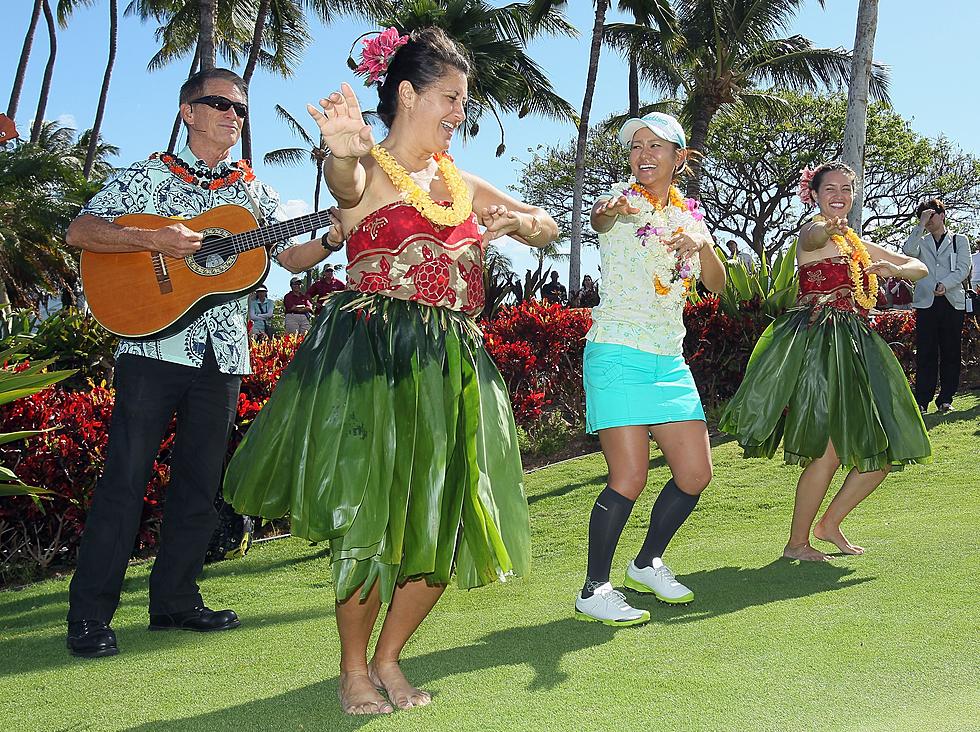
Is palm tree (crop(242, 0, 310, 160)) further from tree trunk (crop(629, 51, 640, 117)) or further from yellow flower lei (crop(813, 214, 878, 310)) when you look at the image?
yellow flower lei (crop(813, 214, 878, 310))

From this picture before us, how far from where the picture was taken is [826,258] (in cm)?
496

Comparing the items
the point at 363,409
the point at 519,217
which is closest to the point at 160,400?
the point at 363,409

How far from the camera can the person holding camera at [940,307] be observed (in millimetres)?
9570

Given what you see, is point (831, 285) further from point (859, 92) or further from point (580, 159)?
point (580, 159)

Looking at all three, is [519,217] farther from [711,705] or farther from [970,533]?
[970,533]

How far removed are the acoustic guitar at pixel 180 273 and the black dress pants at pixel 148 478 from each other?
0.55 ft

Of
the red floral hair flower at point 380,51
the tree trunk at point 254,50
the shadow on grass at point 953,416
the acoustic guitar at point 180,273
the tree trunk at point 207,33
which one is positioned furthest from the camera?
the tree trunk at point 254,50

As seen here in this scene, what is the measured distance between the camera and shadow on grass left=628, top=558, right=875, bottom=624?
3967mm

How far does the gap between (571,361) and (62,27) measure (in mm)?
31372

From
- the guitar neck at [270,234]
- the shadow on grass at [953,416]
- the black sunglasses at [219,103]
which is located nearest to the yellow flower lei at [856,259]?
the guitar neck at [270,234]

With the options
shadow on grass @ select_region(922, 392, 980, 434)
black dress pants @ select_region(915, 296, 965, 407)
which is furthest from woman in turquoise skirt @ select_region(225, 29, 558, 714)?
black dress pants @ select_region(915, 296, 965, 407)

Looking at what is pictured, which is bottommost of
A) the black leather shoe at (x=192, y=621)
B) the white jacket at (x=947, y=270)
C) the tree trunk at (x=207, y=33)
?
the black leather shoe at (x=192, y=621)

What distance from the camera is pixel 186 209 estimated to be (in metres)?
3.91

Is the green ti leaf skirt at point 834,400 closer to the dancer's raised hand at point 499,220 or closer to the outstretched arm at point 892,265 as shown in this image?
the outstretched arm at point 892,265
